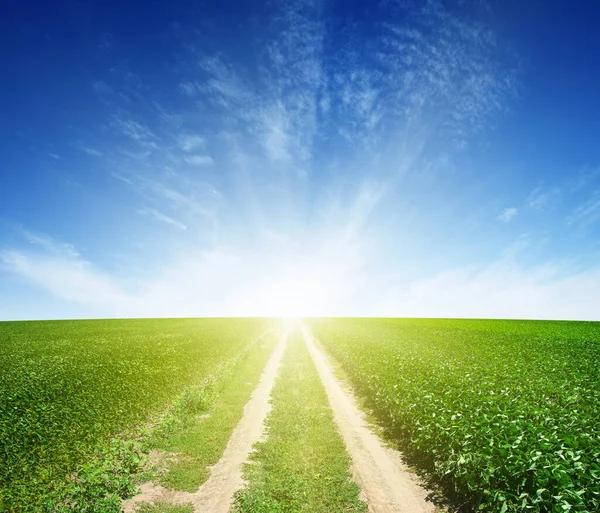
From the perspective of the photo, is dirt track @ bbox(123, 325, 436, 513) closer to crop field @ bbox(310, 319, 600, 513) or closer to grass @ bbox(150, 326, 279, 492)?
grass @ bbox(150, 326, 279, 492)

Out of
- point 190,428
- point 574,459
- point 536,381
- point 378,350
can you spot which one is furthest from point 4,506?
point 378,350

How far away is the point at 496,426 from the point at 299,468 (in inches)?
236

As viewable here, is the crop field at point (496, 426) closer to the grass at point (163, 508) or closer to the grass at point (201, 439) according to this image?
the grass at point (163, 508)

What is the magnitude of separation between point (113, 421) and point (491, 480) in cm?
1304

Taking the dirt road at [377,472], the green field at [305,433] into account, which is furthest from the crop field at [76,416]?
the dirt road at [377,472]

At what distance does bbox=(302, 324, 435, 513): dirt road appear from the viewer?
27.5 feet

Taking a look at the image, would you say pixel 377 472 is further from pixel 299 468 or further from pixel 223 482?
pixel 223 482

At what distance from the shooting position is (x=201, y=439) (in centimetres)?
1216

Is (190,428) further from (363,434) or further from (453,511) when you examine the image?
(453,511)

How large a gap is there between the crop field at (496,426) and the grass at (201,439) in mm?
6753

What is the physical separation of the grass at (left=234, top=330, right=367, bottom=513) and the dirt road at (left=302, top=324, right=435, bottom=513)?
13.9 inches

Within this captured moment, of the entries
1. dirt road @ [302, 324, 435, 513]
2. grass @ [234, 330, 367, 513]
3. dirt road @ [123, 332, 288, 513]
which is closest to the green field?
grass @ [234, 330, 367, 513]

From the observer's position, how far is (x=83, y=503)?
764 centimetres

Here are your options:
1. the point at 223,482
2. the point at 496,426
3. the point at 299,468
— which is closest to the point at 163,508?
the point at 223,482
